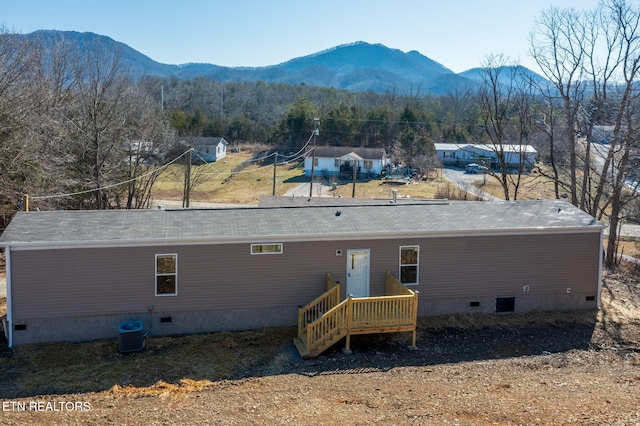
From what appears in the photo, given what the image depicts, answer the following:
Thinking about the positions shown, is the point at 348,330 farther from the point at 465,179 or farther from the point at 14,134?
the point at 465,179

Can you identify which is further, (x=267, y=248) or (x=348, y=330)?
(x=267, y=248)

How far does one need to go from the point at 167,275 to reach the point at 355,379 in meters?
5.56

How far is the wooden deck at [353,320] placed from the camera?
13.2m

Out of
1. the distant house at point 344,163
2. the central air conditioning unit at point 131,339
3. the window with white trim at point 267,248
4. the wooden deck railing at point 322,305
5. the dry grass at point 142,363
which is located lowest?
the dry grass at point 142,363

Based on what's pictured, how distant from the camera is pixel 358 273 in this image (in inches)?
596

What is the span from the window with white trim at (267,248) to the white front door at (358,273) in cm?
197

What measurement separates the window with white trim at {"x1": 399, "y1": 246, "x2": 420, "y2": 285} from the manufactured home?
41 millimetres

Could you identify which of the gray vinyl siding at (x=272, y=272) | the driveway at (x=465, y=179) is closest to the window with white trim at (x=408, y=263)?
the gray vinyl siding at (x=272, y=272)

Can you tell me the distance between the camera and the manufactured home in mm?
13477

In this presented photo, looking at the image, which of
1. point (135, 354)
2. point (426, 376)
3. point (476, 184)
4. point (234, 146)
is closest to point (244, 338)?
point (135, 354)

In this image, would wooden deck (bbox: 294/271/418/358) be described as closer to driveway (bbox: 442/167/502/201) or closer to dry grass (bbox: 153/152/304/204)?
dry grass (bbox: 153/152/304/204)

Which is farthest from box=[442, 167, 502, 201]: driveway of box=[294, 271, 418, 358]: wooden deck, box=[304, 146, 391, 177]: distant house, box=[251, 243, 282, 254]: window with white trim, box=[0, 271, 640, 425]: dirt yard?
box=[251, 243, 282, 254]: window with white trim

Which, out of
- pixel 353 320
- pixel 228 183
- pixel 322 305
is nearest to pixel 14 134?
pixel 322 305

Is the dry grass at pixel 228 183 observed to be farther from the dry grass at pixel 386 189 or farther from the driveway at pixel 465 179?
the driveway at pixel 465 179
